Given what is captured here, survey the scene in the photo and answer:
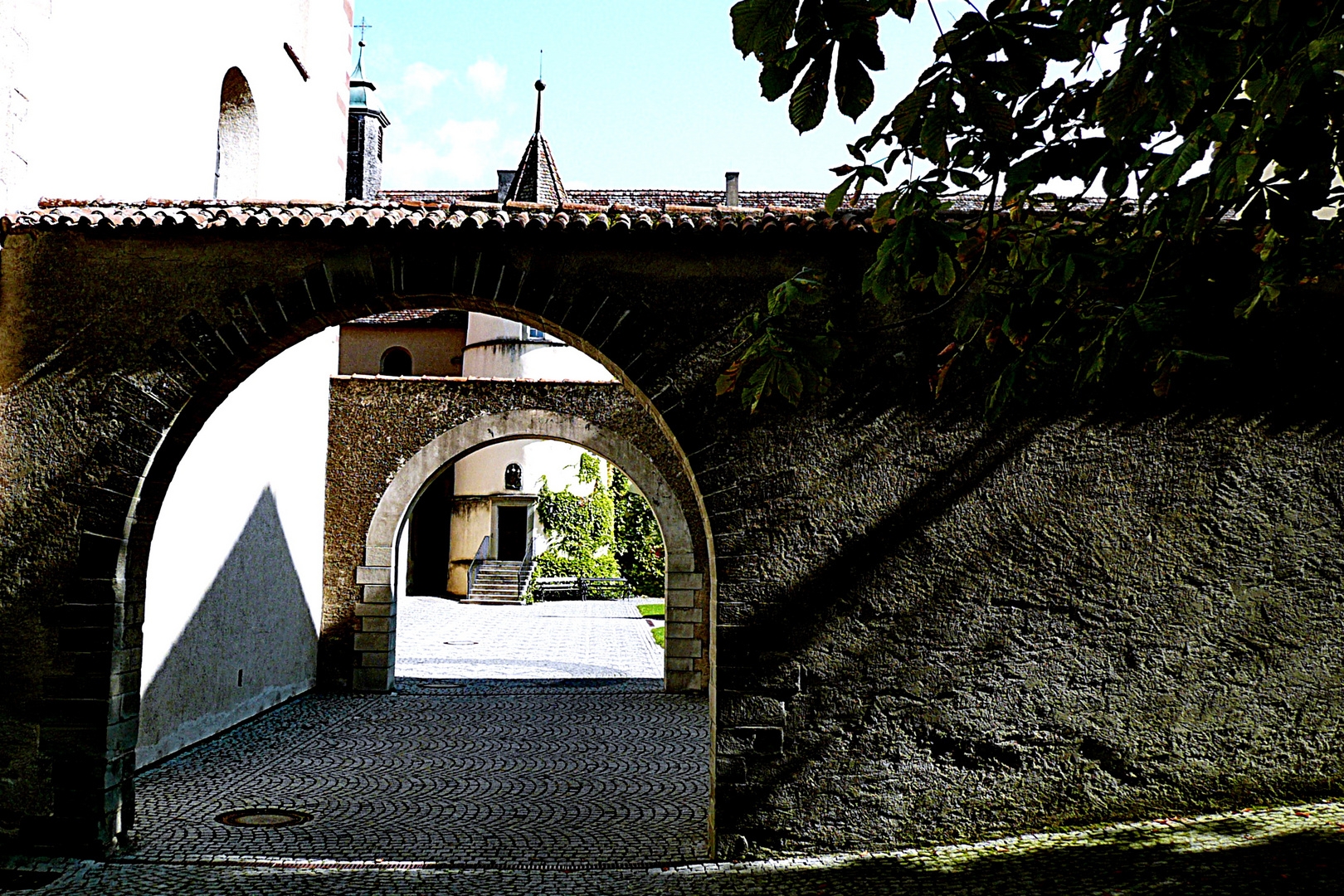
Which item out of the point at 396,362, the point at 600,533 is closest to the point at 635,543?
the point at 600,533

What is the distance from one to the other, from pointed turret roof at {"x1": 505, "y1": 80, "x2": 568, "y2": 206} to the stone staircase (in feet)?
36.1

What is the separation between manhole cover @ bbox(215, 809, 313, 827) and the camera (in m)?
7.50

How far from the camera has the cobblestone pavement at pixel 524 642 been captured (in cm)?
1692

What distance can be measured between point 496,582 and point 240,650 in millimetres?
22332

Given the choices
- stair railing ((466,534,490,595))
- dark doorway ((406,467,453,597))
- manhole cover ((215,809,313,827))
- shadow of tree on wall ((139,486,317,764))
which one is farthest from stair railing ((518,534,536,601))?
manhole cover ((215,809,313,827))

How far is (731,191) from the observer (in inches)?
1121

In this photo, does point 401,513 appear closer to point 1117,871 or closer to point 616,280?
point 616,280

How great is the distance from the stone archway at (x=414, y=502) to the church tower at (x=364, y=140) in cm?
1823

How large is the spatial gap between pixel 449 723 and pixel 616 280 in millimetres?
6688

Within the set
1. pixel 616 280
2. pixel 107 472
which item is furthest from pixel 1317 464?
pixel 107 472

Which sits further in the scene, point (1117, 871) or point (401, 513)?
point (401, 513)

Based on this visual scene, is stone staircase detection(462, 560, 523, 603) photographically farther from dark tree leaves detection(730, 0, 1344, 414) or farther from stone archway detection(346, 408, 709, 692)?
dark tree leaves detection(730, 0, 1344, 414)

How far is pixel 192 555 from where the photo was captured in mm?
9852

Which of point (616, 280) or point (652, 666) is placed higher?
point (616, 280)
